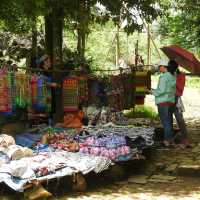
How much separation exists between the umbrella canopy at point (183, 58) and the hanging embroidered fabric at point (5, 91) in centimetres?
347

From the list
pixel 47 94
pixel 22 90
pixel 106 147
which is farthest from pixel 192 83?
pixel 106 147

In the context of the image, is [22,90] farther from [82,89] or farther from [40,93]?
[82,89]

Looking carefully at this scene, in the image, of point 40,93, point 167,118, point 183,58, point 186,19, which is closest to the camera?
point 40,93

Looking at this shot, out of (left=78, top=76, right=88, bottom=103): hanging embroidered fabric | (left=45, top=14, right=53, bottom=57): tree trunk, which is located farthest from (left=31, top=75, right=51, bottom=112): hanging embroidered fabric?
(left=45, top=14, right=53, bottom=57): tree trunk

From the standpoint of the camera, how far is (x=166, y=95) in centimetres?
944

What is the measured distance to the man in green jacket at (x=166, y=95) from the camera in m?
9.41

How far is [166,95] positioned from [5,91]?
306 cm

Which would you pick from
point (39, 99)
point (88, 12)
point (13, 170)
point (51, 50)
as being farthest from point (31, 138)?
point (88, 12)

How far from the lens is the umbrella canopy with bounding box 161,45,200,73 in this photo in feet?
33.0

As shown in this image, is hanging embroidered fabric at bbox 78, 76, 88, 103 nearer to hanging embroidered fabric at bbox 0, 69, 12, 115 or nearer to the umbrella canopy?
the umbrella canopy

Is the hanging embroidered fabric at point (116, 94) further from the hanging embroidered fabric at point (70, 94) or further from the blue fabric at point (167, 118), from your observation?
the blue fabric at point (167, 118)

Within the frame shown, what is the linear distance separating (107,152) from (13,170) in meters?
1.65

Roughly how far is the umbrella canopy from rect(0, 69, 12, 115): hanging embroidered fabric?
136 inches

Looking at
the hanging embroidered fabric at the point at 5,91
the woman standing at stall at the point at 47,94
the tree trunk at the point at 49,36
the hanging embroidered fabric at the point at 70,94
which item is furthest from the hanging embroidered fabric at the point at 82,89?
the hanging embroidered fabric at the point at 5,91
